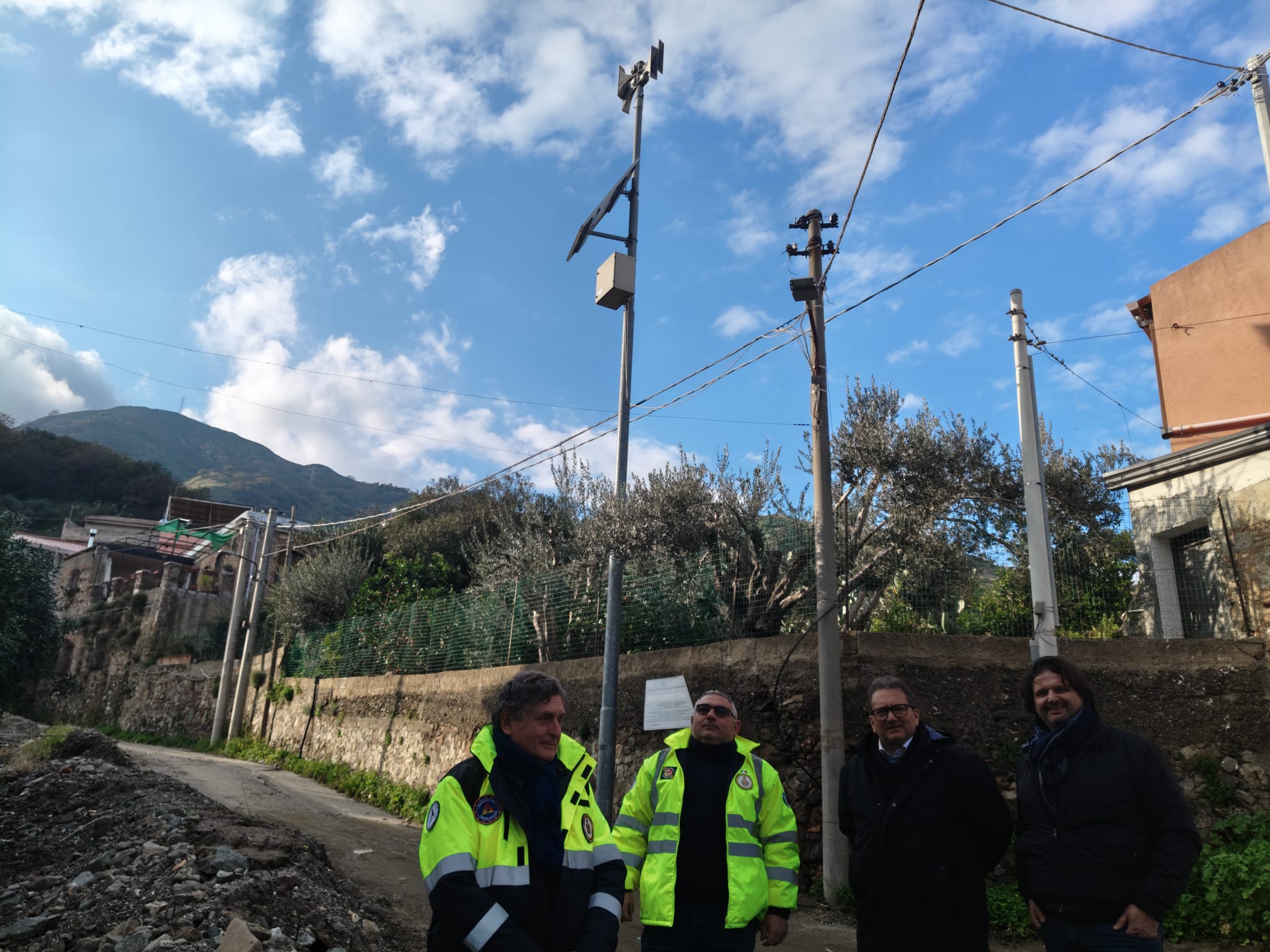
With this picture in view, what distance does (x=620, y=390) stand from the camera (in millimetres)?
9062

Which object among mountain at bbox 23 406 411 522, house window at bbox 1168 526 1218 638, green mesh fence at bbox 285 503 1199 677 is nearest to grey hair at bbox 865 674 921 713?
green mesh fence at bbox 285 503 1199 677

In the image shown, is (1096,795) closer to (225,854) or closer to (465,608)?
(225,854)

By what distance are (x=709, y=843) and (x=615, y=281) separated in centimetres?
670

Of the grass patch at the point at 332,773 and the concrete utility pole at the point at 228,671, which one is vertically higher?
the concrete utility pole at the point at 228,671

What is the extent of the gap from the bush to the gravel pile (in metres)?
5.45

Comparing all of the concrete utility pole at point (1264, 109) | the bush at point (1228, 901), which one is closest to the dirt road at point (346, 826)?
the bush at point (1228, 901)

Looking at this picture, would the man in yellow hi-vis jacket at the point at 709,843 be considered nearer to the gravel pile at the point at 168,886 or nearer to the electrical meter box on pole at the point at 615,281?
the gravel pile at the point at 168,886

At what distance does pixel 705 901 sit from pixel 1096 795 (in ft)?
4.92

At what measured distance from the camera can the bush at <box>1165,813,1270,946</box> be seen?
561cm

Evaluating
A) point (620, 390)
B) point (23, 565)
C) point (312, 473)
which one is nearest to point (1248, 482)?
point (620, 390)

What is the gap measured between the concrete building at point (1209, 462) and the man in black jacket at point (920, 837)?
5.90 metres

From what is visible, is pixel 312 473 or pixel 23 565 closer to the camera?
pixel 23 565

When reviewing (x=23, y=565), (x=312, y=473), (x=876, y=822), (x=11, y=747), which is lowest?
(x=11, y=747)

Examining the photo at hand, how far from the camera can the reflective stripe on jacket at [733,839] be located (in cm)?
324
